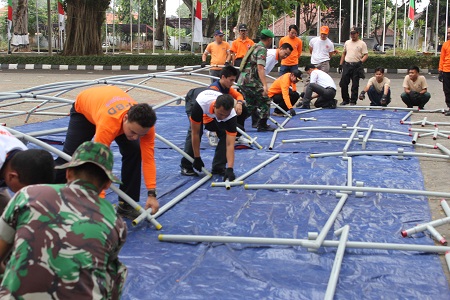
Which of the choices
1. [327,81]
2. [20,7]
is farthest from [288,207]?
[20,7]

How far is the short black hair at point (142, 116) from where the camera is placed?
391 centimetres

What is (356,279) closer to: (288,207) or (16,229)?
(288,207)

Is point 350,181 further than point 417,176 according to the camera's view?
No

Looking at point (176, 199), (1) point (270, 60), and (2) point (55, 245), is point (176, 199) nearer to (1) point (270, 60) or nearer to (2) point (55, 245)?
(2) point (55, 245)

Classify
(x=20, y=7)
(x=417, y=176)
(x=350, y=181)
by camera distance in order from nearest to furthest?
(x=350, y=181) → (x=417, y=176) → (x=20, y=7)

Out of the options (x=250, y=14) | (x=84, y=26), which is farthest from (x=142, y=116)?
(x=84, y=26)

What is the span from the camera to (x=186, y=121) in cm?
1054

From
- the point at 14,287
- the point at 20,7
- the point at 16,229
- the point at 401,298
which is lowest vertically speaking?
the point at 401,298

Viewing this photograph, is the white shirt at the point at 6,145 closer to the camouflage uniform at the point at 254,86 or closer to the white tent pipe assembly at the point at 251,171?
the white tent pipe assembly at the point at 251,171

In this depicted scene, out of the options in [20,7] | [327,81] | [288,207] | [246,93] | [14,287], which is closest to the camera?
[14,287]

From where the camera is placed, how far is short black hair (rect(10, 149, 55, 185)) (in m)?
2.63

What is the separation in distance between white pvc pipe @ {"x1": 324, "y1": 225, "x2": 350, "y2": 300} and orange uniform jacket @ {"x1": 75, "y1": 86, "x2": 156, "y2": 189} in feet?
4.47

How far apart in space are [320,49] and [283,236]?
29.2 feet

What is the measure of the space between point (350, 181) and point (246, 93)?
3613 millimetres
